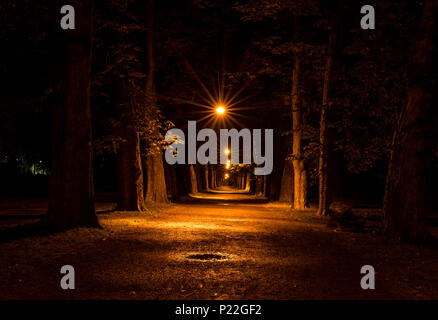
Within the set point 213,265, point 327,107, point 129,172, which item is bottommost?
point 213,265

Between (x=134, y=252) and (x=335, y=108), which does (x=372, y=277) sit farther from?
(x=335, y=108)

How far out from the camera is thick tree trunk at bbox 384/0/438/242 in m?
12.4

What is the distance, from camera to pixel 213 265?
895 centimetres

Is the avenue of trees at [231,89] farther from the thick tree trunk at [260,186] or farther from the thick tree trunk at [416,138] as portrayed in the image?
the thick tree trunk at [260,186]

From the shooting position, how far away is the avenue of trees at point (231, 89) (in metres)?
12.9

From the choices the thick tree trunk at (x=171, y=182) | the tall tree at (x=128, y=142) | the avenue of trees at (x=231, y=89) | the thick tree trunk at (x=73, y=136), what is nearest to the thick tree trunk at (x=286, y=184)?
the avenue of trees at (x=231, y=89)

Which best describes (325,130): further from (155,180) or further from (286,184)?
(286,184)

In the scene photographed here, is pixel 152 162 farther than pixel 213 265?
Yes

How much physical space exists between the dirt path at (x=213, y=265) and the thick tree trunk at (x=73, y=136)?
1.05m

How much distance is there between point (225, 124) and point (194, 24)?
19.8 metres

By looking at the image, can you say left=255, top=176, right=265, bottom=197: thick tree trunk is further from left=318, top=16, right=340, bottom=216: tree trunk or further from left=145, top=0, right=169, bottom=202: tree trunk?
left=318, top=16, right=340, bottom=216: tree trunk

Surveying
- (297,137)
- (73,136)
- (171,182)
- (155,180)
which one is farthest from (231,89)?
(73,136)

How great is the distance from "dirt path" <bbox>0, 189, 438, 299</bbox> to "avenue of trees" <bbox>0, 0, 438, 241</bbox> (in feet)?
7.84

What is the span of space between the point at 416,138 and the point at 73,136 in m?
10.1
